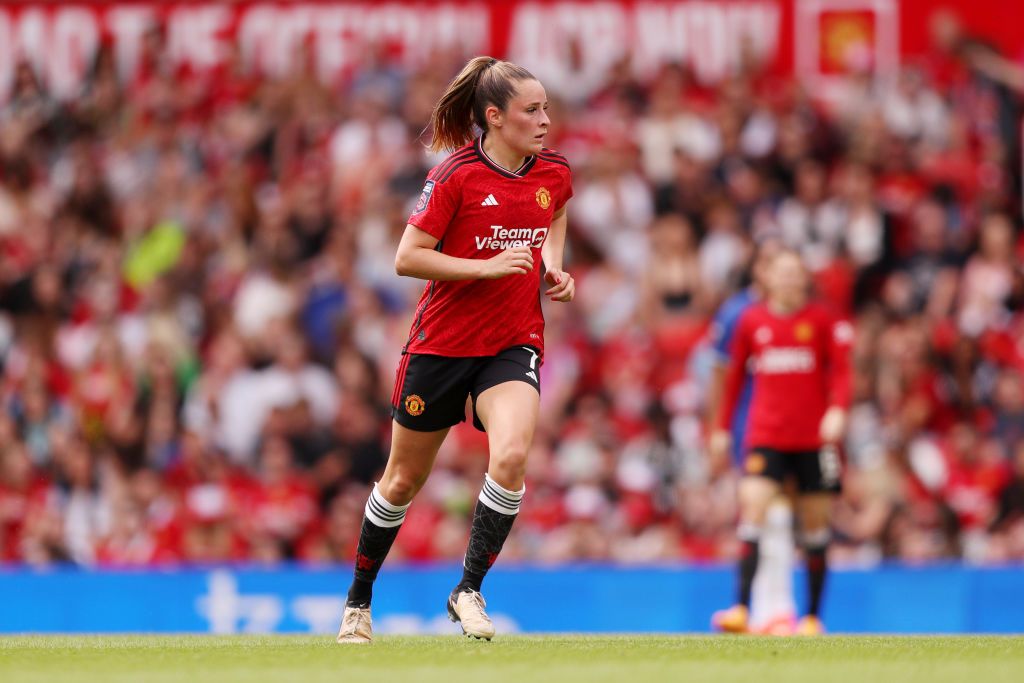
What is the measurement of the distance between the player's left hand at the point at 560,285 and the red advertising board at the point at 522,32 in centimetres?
991

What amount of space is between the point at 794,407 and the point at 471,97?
3.72 m

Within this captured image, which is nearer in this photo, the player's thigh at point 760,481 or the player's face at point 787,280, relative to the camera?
the player's thigh at point 760,481

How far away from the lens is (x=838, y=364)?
10422mm

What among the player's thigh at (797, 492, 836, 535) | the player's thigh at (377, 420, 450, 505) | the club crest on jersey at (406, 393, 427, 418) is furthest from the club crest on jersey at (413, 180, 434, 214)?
the player's thigh at (797, 492, 836, 535)

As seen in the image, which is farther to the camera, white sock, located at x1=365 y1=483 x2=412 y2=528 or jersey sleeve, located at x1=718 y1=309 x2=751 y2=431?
jersey sleeve, located at x1=718 y1=309 x2=751 y2=431

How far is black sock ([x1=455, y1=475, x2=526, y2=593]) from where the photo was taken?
718cm

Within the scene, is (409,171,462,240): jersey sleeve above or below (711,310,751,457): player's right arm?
above

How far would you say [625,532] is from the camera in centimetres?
1352

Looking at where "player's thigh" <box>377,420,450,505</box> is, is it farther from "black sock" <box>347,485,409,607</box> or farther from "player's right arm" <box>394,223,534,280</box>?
"player's right arm" <box>394,223,534,280</box>

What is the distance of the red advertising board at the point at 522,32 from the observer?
17.5 meters

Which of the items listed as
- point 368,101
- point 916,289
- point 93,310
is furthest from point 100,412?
point 916,289

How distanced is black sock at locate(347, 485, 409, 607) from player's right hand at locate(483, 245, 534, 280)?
3.70 ft

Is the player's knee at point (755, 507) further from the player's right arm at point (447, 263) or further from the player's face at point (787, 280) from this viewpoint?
the player's right arm at point (447, 263)

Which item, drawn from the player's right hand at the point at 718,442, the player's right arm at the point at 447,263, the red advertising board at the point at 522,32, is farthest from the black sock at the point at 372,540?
the red advertising board at the point at 522,32
